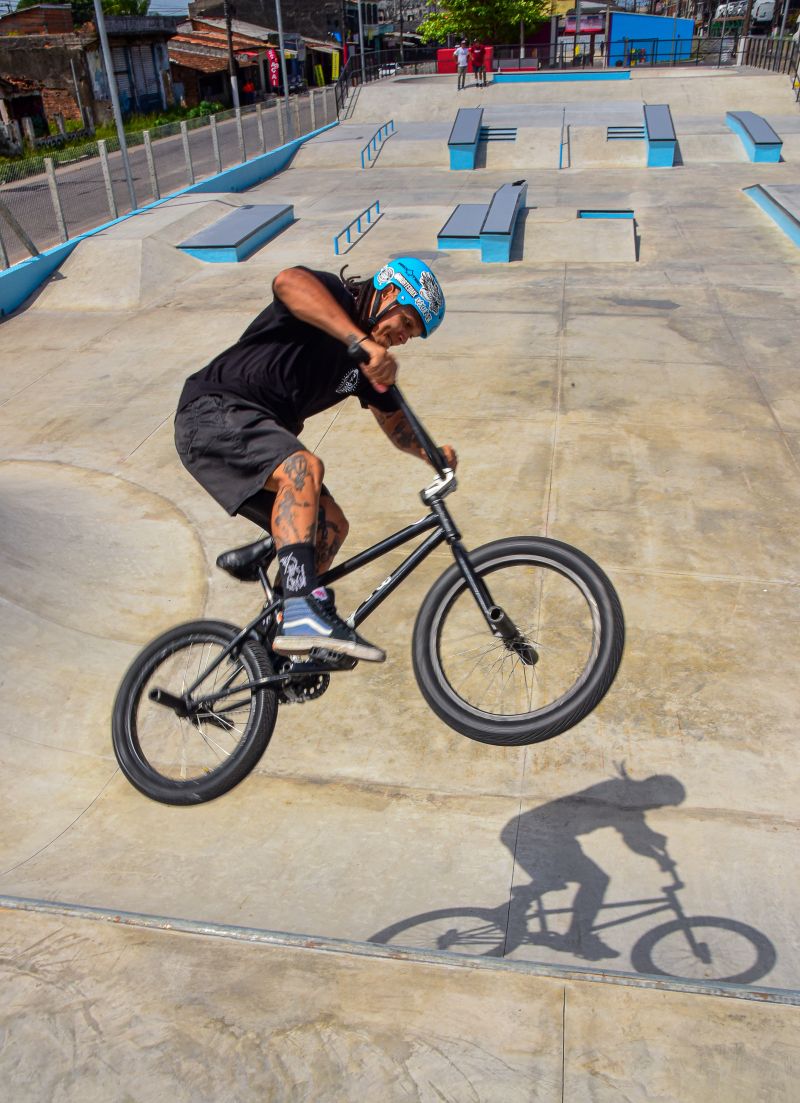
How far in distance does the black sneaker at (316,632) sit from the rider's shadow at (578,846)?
1.51 m

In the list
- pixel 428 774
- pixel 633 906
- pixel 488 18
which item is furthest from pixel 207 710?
pixel 488 18

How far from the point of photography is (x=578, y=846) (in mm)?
4141

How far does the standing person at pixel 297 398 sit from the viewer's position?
3154 mm

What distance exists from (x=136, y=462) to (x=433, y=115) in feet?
95.0

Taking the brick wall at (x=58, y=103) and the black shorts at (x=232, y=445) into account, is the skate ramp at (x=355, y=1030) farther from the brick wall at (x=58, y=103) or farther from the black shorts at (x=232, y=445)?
the brick wall at (x=58, y=103)

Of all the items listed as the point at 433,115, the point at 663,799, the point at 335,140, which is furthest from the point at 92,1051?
the point at 433,115

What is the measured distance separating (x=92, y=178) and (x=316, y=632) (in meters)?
17.3

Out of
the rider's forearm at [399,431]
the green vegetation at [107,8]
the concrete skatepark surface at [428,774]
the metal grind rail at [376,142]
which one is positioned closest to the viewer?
the concrete skatepark surface at [428,774]

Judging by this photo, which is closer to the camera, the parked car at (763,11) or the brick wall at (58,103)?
the brick wall at (58,103)

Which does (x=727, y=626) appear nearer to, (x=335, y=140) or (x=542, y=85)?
(x=335, y=140)

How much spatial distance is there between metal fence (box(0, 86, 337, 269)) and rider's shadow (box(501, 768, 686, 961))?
13839 mm

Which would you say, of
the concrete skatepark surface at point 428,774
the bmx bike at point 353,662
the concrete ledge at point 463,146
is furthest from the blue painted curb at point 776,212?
the bmx bike at point 353,662

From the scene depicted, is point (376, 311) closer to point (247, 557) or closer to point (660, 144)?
point (247, 557)

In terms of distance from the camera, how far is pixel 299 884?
3957 mm
